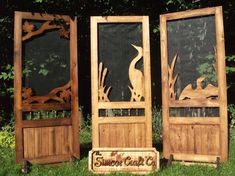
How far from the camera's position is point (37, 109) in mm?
7242

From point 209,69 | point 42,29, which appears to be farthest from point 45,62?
point 209,69

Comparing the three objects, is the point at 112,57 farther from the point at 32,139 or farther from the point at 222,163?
the point at 222,163

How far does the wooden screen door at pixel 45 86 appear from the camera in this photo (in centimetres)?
711

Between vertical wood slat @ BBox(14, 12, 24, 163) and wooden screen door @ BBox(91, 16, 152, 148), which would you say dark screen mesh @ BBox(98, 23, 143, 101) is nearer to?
wooden screen door @ BBox(91, 16, 152, 148)

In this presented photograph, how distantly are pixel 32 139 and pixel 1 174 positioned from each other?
0.86 metres

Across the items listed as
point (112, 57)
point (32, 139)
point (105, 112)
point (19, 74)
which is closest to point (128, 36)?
point (112, 57)

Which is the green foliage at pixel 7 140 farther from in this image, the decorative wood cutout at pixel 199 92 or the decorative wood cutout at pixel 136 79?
the decorative wood cutout at pixel 199 92

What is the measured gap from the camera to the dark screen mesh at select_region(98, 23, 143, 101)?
7551 mm

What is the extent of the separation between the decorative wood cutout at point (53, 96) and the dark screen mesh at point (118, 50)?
775 mm

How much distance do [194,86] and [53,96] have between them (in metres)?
2.66

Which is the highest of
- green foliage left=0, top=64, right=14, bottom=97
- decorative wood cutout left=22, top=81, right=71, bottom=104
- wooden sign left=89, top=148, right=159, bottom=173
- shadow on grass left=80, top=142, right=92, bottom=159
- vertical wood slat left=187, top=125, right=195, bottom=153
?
green foliage left=0, top=64, right=14, bottom=97

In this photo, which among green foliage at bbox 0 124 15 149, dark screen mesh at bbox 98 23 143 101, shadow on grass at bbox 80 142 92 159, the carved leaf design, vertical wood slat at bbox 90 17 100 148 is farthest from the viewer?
green foliage at bbox 0 124 15 149

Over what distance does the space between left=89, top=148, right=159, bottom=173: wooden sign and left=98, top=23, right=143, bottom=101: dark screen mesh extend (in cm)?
120

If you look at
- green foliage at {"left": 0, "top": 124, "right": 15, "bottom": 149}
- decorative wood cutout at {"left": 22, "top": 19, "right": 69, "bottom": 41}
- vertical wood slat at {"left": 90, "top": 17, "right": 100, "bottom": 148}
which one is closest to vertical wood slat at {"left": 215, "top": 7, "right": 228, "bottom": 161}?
vertical wood slat at {"left": 90, "top": 17, "right": 100, "bottom": 148}
